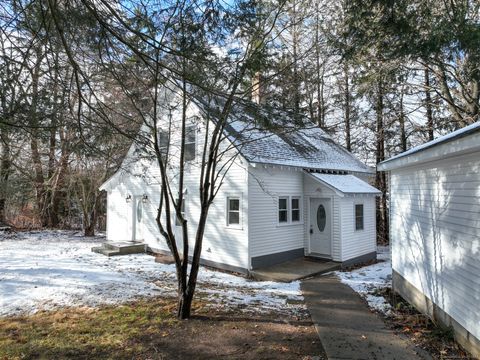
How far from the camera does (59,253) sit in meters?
13.1

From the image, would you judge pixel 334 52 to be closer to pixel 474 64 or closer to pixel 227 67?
pixel 227 67

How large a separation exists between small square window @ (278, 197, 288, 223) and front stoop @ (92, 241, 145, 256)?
20.2 ft

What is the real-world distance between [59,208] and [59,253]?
11.0m

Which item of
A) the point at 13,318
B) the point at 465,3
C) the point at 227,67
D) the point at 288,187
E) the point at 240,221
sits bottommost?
the point at 13,318

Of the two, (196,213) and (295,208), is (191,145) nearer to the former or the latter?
(196,213)

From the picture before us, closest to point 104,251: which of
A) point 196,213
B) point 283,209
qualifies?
point 196,213

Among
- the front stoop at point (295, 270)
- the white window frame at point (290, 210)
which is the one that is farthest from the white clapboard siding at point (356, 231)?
the white window frame at point (290, 210)

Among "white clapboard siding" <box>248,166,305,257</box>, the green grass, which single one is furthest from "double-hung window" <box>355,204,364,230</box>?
the green grass

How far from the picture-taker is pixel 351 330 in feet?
19.0

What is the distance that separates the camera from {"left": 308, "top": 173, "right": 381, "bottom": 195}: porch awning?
11797mm

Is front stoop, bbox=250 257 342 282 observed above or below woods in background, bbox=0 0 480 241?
below

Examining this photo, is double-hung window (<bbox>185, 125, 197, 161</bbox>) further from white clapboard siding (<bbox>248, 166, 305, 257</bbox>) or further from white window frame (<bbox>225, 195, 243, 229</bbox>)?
white clapboard siding (<bbox>248, 166, 305, 257</bbox>)

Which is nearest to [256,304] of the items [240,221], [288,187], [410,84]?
[240,221]

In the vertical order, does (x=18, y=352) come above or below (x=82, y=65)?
below
